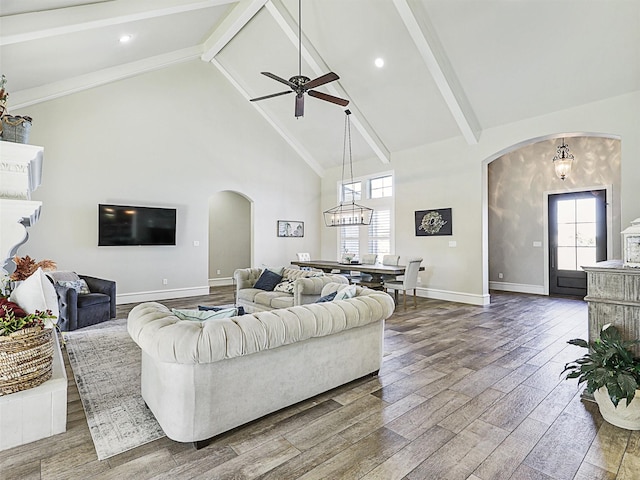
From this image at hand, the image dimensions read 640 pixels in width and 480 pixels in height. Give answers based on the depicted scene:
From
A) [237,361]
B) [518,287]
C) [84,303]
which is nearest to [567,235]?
[518,287]

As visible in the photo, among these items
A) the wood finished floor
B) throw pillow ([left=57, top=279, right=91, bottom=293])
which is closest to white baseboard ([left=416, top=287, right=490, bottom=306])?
the wood finished floor

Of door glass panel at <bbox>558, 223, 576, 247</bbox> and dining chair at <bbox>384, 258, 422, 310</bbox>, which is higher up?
door glass panel at <bbox>558, 223, 576, 247</bbox>

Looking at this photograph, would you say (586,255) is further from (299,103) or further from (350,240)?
(299,103)

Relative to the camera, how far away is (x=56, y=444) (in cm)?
212

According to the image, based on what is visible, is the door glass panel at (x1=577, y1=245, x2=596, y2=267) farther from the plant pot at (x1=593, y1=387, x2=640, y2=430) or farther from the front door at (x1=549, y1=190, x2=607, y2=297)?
the plant pot at (x1=593, y1=387, x2=640, y2=430)

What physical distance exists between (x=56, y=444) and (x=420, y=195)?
23.2 ft

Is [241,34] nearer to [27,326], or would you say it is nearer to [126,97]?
[126,97]

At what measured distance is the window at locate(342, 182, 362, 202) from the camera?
29.4 feet

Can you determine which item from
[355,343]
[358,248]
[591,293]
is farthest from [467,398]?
[358,248]

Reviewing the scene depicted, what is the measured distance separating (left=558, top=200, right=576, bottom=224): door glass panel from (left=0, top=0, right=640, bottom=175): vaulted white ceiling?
9.15ft

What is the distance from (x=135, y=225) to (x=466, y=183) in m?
6.56

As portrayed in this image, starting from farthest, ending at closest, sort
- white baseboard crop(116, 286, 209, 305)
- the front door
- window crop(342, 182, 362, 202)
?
window crop(342, 182, 362, 202)
the front door
white baseboard crop(116, 286, 209, 305)

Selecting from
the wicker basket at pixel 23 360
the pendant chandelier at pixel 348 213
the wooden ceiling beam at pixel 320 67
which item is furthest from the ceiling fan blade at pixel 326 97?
the wicker basket at pixel 23 360

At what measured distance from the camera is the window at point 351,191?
353 inches
